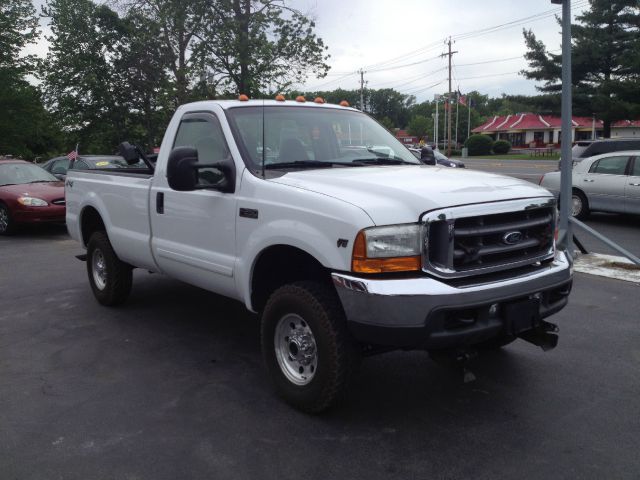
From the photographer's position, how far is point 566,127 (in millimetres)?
7844

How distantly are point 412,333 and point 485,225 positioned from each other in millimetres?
815

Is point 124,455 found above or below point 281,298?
below

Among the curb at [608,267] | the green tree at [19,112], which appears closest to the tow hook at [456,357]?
the curb at [608,267]

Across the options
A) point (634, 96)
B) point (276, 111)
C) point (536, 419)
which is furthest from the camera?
point (634, 96)

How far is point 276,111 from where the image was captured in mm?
4891

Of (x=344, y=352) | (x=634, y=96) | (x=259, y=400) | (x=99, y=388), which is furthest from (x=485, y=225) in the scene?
(x=634, y=96)

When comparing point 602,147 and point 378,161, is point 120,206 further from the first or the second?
point 602,147

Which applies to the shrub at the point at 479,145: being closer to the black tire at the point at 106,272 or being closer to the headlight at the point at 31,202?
the headlight at the point at 31,202

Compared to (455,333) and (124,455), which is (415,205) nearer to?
(455,333)

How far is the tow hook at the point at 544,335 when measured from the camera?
4047 millimetres

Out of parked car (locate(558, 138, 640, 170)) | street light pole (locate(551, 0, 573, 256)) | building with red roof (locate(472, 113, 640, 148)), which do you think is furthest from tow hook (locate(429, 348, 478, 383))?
building with red roof (locate(472, 113, 640, 148))

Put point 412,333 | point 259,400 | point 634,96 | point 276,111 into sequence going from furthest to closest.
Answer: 1. point 634,96
2. point 276,111
3. point 259,400
4. point 412,333

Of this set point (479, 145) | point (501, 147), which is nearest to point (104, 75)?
point (479, 145)

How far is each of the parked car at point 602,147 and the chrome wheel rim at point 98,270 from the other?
11173 millimetres
